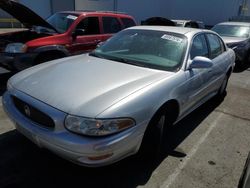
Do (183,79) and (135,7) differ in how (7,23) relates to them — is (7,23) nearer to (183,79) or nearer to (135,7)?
(135,7)

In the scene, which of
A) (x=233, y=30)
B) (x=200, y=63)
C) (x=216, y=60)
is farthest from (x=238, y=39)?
(x=200, y=63)

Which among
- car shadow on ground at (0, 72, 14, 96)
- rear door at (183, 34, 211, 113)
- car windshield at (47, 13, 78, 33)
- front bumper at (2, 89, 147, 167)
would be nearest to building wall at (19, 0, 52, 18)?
car windshield at (47, 13, 78, 33)

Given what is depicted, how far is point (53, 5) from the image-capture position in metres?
20.3

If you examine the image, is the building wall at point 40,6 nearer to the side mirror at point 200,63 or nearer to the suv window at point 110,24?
the suv window at point 110,24

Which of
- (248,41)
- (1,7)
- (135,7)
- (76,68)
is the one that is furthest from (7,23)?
(76,68)

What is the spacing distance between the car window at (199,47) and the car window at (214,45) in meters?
0.24

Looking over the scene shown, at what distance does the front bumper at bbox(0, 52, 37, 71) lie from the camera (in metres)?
4.99

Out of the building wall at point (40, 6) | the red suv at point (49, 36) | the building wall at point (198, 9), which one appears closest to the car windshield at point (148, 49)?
the red suv at point (49, 36)

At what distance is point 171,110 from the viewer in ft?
10.5

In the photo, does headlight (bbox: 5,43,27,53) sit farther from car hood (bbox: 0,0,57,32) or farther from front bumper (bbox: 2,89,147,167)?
front bumper (bbox: 2,89,147,167)

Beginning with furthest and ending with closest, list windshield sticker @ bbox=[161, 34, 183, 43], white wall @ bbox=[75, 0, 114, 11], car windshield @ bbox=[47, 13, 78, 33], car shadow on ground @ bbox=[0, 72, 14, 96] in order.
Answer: white wall @ bbox=[75, 0, 114, 11]
car windshield @ bbox=[47, 13, 78, 33]
car shadow on ground @ bbox=[0, 72, 14, 96]
windshield sticker @ bbox=[161, 34, 183, 43]

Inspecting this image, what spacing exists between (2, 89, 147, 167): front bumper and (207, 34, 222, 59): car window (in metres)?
2.45

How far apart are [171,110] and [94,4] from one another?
19.5 metres

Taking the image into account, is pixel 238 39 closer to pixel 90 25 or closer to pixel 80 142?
pixel 90 25
